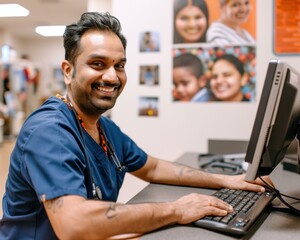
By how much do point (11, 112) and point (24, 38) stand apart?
3.17 metres

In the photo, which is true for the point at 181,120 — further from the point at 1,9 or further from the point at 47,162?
the point at 1,9

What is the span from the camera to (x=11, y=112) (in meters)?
7.76

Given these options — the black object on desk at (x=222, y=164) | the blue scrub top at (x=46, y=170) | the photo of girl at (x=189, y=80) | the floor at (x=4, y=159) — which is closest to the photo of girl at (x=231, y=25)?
the photo of girl at (x=189, y=80)

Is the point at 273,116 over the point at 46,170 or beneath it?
over

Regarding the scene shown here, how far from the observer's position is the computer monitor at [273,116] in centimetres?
87

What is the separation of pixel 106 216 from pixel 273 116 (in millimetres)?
508

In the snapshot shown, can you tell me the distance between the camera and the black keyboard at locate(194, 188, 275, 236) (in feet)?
2.69

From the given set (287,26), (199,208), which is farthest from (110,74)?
(287,26)

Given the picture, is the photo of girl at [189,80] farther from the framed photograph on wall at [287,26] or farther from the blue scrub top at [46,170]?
the blue scrub top at [46,170]

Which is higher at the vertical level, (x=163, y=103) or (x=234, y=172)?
(x=163, y=103)

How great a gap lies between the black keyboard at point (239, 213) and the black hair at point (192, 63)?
1.19 m

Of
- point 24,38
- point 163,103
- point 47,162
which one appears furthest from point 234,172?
point 24,38

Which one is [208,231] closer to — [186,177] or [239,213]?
[239,213]

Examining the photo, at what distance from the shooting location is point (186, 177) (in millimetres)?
1350
